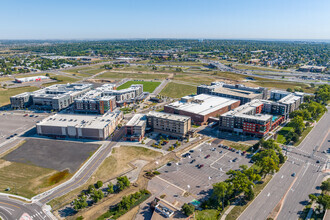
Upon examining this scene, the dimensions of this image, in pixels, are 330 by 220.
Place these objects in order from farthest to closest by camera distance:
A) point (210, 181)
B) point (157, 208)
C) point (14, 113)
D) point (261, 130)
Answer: point (14, 113) → point (261, 130) → point (210, 181) → point (157, 208)

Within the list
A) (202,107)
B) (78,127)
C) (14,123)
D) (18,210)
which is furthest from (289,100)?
(14,123)

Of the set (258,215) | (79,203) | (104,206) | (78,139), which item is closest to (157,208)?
(104,206)

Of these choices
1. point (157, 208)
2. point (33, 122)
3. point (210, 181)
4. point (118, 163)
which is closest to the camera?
point (157, 208)

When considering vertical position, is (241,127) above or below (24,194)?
above

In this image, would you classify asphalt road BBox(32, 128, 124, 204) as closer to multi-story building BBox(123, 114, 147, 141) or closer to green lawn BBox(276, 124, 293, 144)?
multi-story building BBox(123, 114, 147, 141)

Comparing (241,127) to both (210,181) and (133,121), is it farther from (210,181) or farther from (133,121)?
(133,121)

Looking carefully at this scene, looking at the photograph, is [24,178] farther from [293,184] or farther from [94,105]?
[293,184]

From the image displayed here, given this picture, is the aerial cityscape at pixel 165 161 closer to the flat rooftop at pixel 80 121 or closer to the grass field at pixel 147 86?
the flat rooftop at pixel 80 121

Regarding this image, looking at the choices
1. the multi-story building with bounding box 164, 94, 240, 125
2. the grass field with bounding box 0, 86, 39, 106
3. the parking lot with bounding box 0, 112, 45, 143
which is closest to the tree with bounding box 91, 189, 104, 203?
the parking lot with bounding box 0, 112, 45, 143
